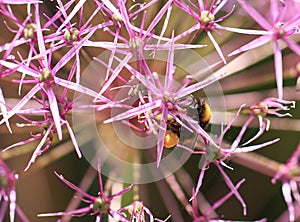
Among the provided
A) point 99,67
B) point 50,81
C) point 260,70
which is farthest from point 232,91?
point 50,81

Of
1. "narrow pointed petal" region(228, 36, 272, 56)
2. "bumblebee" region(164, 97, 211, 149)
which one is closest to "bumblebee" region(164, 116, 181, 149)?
"bumblebee" region(164, 97, 211, 149)

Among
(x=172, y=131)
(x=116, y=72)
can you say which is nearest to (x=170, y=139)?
(x=172, y=131)

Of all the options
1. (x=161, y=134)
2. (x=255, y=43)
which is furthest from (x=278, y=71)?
(x=161, y=134)

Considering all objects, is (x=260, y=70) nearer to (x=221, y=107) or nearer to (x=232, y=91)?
(x=232, y=91)

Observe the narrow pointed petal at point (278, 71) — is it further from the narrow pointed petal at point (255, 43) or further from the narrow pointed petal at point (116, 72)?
the narrow pointed petal at point (116, 72)

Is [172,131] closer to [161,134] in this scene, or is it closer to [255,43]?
[161,134]

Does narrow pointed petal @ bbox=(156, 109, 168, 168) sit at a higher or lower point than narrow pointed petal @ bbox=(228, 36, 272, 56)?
lower


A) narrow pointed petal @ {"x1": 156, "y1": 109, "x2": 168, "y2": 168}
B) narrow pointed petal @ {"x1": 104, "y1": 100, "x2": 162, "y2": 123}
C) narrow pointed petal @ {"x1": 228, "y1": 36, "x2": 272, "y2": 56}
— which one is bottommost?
narrow pointed petal @ {"x1": 156, "y1": 109, "x2": 168, "y2": 168}

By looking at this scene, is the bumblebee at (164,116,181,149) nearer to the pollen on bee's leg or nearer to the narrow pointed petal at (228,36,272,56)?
the pollen on bee's leg
